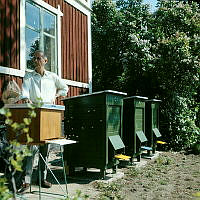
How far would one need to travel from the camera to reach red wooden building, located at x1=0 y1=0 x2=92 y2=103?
6.48 m

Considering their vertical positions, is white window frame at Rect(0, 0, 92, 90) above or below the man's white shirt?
above

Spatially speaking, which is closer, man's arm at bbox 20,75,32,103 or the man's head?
man's arm at bbox 20,75,32,103

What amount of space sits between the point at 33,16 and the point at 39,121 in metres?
4.13

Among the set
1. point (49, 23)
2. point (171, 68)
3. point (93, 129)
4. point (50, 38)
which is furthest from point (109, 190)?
point (171, 68)

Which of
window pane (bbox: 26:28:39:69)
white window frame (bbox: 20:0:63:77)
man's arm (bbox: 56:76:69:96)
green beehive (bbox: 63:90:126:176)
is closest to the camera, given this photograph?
man's arm (bbox: 56:76:69:96)

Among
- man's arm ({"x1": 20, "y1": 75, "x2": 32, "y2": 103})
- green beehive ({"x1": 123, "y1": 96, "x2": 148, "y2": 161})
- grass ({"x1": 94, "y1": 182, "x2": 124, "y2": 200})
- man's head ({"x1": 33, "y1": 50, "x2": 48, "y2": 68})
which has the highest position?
man's head ({"x1": 33, "y1": 50, "x2": 48, "y2": 68})

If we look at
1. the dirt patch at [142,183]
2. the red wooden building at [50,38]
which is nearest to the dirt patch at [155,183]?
the dirt patch at [142,183]

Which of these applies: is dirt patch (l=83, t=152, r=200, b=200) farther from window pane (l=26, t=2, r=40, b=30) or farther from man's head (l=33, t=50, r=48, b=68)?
window pane (l=26, t=2, r=40, b=30)

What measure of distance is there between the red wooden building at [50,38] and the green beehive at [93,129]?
152 centimetres

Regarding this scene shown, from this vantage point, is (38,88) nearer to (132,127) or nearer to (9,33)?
(9,33)

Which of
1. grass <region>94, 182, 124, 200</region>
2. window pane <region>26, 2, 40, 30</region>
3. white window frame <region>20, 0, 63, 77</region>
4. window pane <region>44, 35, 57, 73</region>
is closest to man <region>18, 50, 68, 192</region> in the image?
grass <region>94, 182, 124, 200</region>

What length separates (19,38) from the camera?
267 inches

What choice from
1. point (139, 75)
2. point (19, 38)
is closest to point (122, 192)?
point (19, 38)

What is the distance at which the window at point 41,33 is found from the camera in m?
7.21
